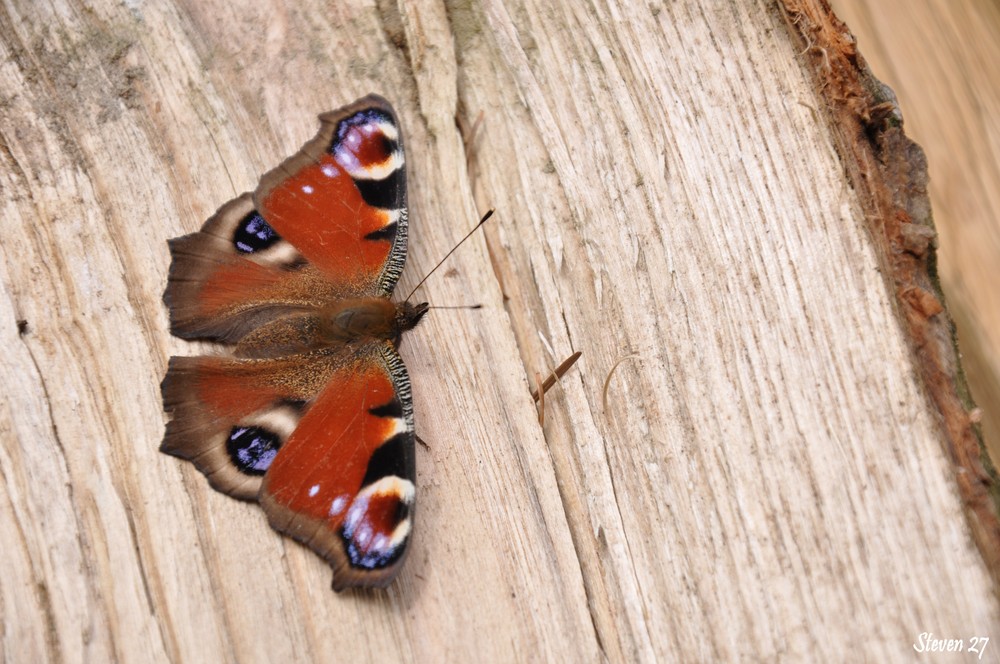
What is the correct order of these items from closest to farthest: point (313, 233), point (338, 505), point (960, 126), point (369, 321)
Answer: point (338, 505), point (369, 321), point (313, 233), point (960, 126)

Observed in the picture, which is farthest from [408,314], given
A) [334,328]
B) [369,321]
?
[334,328]

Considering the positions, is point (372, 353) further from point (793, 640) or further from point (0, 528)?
point (793, 640)

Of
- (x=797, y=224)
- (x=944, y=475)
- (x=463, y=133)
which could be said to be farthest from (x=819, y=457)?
(x=463, y=133)

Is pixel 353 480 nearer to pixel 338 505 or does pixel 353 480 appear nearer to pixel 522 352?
pixel 338 505

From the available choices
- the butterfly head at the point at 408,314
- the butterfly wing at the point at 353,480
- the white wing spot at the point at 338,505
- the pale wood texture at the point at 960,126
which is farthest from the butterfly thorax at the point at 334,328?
the pale wood texture at the point at 960,126

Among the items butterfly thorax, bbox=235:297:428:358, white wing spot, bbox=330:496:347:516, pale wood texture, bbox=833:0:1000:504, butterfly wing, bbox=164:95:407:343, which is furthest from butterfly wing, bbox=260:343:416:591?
pale wood texture, bbox=833:0:1000:504

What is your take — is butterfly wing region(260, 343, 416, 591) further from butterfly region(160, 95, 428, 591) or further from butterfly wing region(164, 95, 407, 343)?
butterfly wing region(164, 95, 407, 343)

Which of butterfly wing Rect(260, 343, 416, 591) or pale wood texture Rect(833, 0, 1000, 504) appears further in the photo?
pale wood texture Rect(833, 0, 1000, 504)
